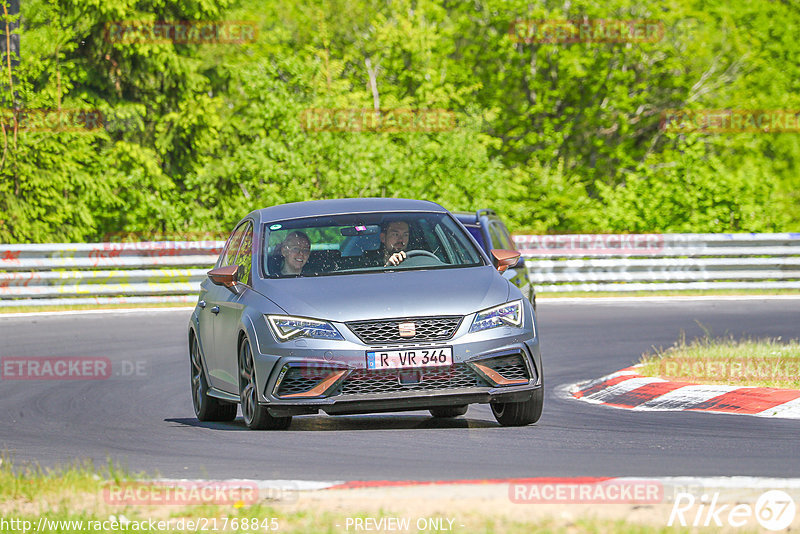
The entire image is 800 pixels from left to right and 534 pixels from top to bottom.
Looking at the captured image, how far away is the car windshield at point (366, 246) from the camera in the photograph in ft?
32.2

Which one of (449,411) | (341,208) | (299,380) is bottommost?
(449,411)

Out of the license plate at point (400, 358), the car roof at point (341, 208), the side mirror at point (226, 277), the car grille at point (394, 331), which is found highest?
the car roof at point (341, 208)

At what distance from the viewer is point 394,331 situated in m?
8.86

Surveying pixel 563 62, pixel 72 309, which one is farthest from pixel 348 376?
pixel 563 62

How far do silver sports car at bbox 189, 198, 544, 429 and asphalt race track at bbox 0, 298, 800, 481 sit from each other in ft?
0.92

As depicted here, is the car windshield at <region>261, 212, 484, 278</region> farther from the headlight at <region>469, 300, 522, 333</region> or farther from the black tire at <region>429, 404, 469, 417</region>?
the black tire at <region>429, 404, 469, 417</region>

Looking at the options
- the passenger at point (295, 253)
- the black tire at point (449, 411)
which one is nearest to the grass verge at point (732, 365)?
the black tire at point (449, 411)

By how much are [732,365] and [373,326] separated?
4.94 metres

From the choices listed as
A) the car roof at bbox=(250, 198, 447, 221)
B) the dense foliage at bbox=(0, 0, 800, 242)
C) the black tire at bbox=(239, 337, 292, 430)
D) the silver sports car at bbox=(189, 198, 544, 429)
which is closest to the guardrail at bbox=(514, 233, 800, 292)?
the dense foliage at bbox=(0, 0, 800, 242)

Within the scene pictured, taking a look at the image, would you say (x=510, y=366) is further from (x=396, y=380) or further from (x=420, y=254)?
(x=420, y=254)

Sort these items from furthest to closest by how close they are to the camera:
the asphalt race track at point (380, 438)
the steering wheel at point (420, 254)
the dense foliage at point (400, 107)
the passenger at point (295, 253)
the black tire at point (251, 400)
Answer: the dense foliage at point (400, 107)
the steering wheel at point (420, 254)
the passenger at point (295, 253)
the black tire at point (251, 400)
the asphalt race track at point (380, 438)

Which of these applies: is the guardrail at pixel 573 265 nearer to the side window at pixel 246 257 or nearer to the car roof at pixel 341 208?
the side window at pixel 246 257

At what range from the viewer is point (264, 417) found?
372 inches

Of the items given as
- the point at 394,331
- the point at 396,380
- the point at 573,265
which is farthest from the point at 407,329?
the point at 573,265
